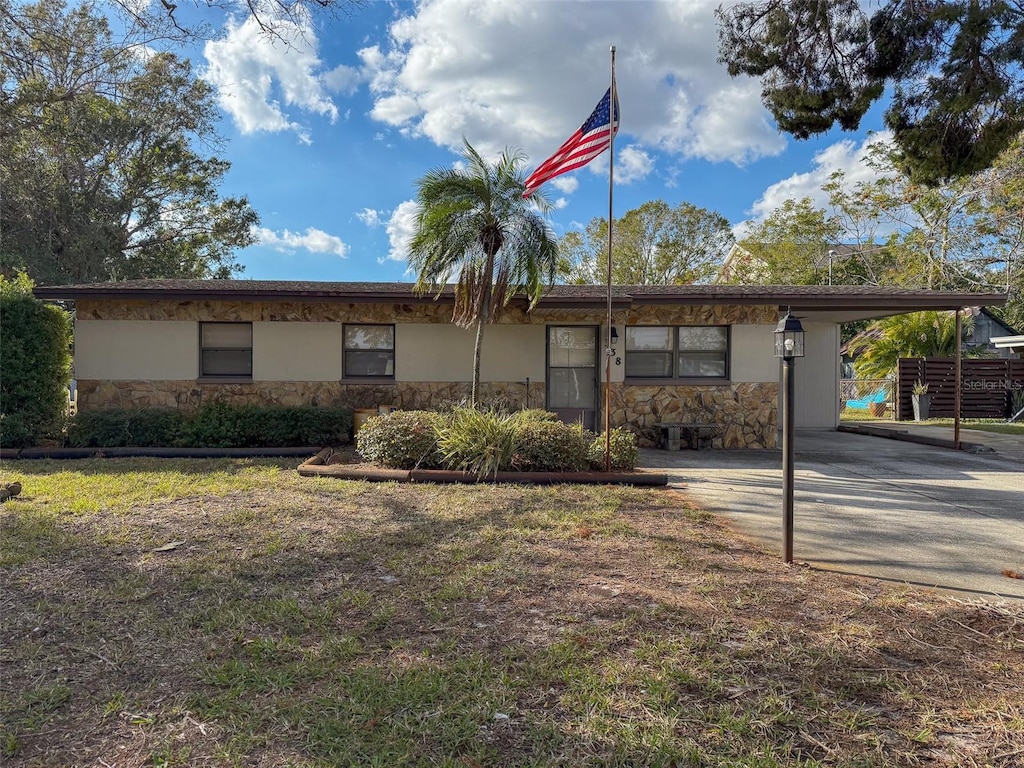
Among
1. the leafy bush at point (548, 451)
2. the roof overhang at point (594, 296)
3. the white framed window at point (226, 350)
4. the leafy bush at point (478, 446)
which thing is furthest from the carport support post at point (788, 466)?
the white framed window at point (226, 350)

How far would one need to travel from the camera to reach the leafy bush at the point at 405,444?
7.46 metres

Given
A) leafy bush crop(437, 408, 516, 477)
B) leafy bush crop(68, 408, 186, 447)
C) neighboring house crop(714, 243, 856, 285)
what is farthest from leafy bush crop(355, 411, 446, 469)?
neighboring house crop(714, 243, 856, 285)

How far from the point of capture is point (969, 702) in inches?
99.9

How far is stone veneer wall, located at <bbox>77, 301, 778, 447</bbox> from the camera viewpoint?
1054 centimetres

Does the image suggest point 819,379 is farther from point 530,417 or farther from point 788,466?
point 788,466

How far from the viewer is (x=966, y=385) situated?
56.0 ft

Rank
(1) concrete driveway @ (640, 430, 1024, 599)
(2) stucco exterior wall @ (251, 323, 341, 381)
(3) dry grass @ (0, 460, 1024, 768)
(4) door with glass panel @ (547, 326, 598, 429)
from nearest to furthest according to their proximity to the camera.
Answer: (3) dry grass @ (0, 460, 1024, 768) → (1) concrete driveway @ (640, 430, 1024, 599) → (2) stucco exterior wall @ (251, 323, 341, 381) → (4) door with glass panel @ (547, 326, 598, 429)

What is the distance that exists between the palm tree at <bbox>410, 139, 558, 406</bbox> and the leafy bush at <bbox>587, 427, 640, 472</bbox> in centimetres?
224

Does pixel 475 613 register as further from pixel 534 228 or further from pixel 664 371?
pixel 664 371

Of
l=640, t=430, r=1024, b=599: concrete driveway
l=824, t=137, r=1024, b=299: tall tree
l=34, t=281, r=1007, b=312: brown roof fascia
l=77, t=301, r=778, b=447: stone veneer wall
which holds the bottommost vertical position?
l=640, t=430, r=1024, b=599: concrete driveway

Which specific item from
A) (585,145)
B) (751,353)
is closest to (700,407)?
(751,353)

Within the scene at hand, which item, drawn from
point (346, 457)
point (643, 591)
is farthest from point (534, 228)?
point (643, 591)

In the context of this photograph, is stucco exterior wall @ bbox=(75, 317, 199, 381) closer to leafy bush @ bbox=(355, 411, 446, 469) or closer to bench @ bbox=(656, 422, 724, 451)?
leafy bush @ bbox=(355, 411, 446, 469)

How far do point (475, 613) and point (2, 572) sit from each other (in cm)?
336
